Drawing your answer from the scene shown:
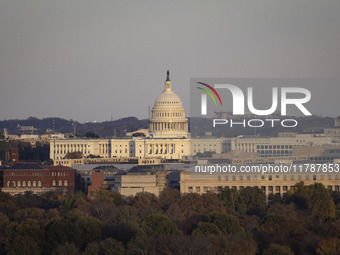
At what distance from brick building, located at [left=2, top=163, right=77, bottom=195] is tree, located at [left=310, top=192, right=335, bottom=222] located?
1281 inches

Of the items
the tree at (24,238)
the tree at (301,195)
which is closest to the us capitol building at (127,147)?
the tree at (301,195)

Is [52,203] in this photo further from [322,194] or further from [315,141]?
[315,141]

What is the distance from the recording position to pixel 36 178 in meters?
128

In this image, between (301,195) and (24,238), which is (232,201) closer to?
(301,195)

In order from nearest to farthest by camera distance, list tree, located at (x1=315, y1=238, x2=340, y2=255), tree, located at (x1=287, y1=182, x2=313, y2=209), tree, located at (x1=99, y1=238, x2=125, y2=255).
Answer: tree, located at (x1=315, y1=238, x2=340, y2=255) < tree, located at (x1=99, y1=238, x2=125, y2=255) < tree, located at (x1=287, y1=182, x2=313, y2=209)

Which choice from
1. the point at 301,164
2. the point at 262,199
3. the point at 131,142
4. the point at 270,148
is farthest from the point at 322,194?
the point at 131,142

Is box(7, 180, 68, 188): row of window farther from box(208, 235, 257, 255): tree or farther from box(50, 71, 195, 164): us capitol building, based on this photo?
box(50, 71, 195, 164): us capitol building

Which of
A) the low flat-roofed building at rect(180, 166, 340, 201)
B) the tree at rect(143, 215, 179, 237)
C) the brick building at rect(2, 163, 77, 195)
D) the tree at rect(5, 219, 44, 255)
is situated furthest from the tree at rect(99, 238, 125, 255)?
the brick building at rect(2, 163, 77, 195)

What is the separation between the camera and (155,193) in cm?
11406

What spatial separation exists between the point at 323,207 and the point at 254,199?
10075 mm

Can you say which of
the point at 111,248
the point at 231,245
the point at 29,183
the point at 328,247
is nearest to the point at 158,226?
the point at 111,248

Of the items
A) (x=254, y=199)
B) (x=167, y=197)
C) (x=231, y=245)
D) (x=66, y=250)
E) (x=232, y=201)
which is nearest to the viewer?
(x=231, y=245)

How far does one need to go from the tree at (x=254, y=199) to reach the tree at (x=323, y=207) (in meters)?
3.17

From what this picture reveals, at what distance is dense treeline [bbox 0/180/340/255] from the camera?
7619cm
